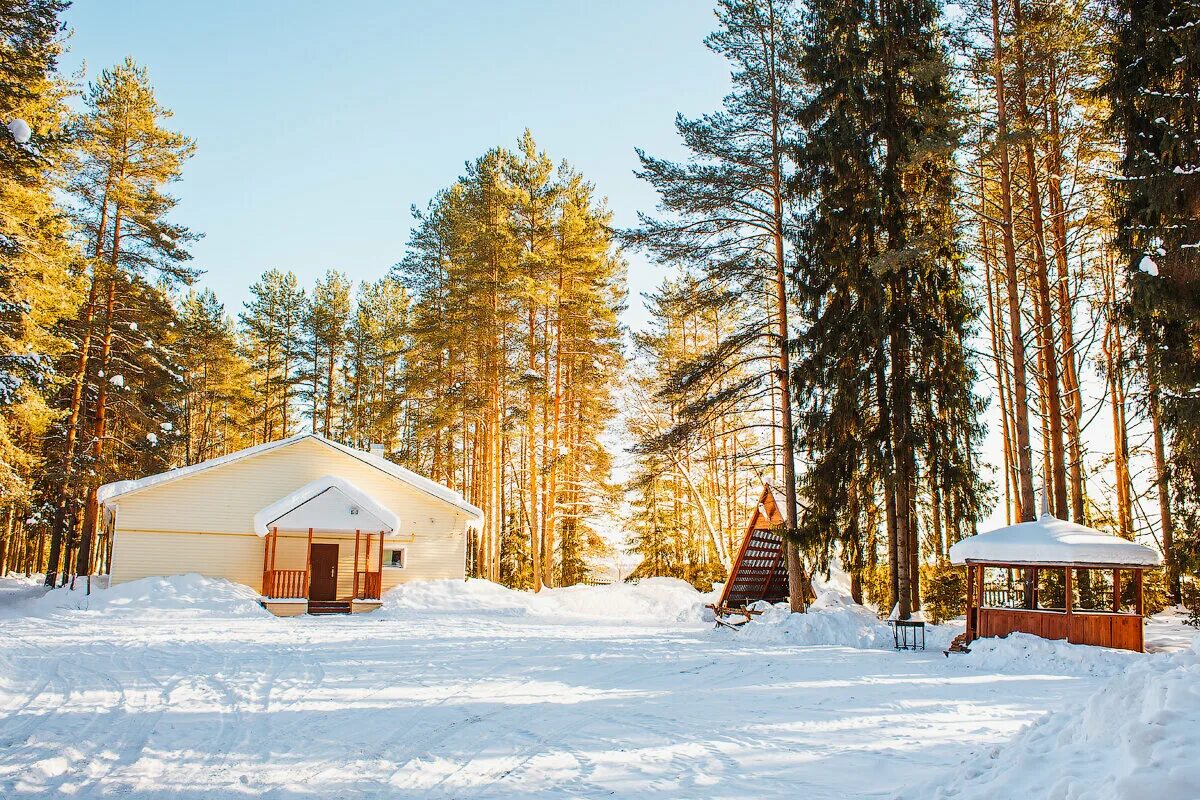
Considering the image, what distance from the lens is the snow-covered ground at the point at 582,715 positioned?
4430 millimetres

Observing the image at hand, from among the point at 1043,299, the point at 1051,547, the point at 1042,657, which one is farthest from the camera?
the point at 1043,299

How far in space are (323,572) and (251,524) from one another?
2696 millimetres

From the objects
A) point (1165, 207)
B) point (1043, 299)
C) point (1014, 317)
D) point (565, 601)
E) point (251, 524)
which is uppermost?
point (1165, 207)

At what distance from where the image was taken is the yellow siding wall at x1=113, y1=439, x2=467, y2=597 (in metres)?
21.8

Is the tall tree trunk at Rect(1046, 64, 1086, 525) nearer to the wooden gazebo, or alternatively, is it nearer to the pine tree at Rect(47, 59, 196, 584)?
the wooden gazebo

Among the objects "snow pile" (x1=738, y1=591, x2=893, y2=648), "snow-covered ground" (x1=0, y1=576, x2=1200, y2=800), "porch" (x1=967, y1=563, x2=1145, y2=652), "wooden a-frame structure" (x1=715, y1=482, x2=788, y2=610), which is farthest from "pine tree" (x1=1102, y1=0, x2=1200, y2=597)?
"wooden a-frame structure" (x1=715, y1=482, x2=788, y2=610)

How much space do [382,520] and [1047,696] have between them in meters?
17.9

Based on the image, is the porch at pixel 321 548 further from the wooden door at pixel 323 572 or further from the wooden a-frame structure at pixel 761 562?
the wooden a-frame structure at pixel 761 562

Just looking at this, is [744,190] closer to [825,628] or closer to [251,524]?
[825,628]

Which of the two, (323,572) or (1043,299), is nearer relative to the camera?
(1043,299)

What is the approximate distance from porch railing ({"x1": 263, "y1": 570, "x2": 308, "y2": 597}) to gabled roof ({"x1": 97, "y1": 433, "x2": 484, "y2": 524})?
4028mm

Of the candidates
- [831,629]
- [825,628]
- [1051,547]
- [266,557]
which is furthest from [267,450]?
[1051,547]

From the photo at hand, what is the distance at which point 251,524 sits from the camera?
75.0 feet

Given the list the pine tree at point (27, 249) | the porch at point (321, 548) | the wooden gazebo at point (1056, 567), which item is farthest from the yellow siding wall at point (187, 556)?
the wooden gazebo at point (1056, 567)
